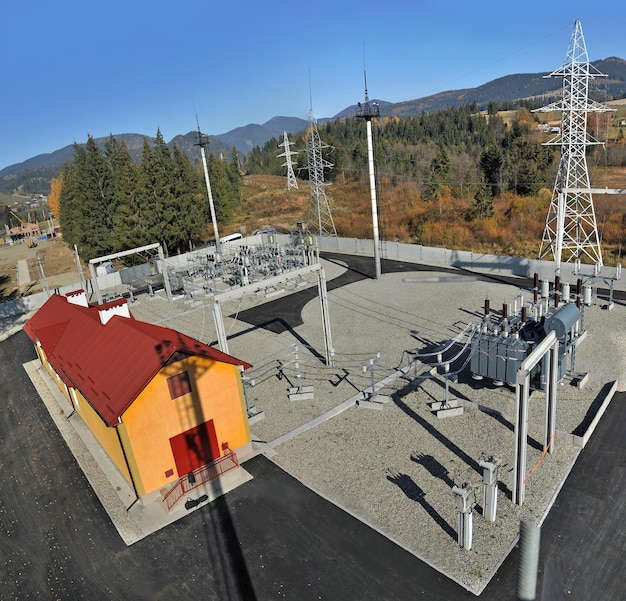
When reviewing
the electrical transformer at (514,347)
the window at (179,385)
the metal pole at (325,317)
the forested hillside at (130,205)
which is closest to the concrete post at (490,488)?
the electrical transformer at (514,347)

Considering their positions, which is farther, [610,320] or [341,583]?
[610,320]

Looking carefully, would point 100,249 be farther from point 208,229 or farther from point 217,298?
point 217,298

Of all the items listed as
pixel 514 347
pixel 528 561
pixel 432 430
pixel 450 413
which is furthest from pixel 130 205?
pixel 528 561

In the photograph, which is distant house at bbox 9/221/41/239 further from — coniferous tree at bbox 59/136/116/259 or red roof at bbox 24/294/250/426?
red roof at bbox 24/294/250/426

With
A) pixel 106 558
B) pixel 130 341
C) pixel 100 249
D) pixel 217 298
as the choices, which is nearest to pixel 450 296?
pixel 217 298

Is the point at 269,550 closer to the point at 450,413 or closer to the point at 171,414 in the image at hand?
the point at 171,414

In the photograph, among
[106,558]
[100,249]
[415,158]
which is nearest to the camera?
[106,558]
